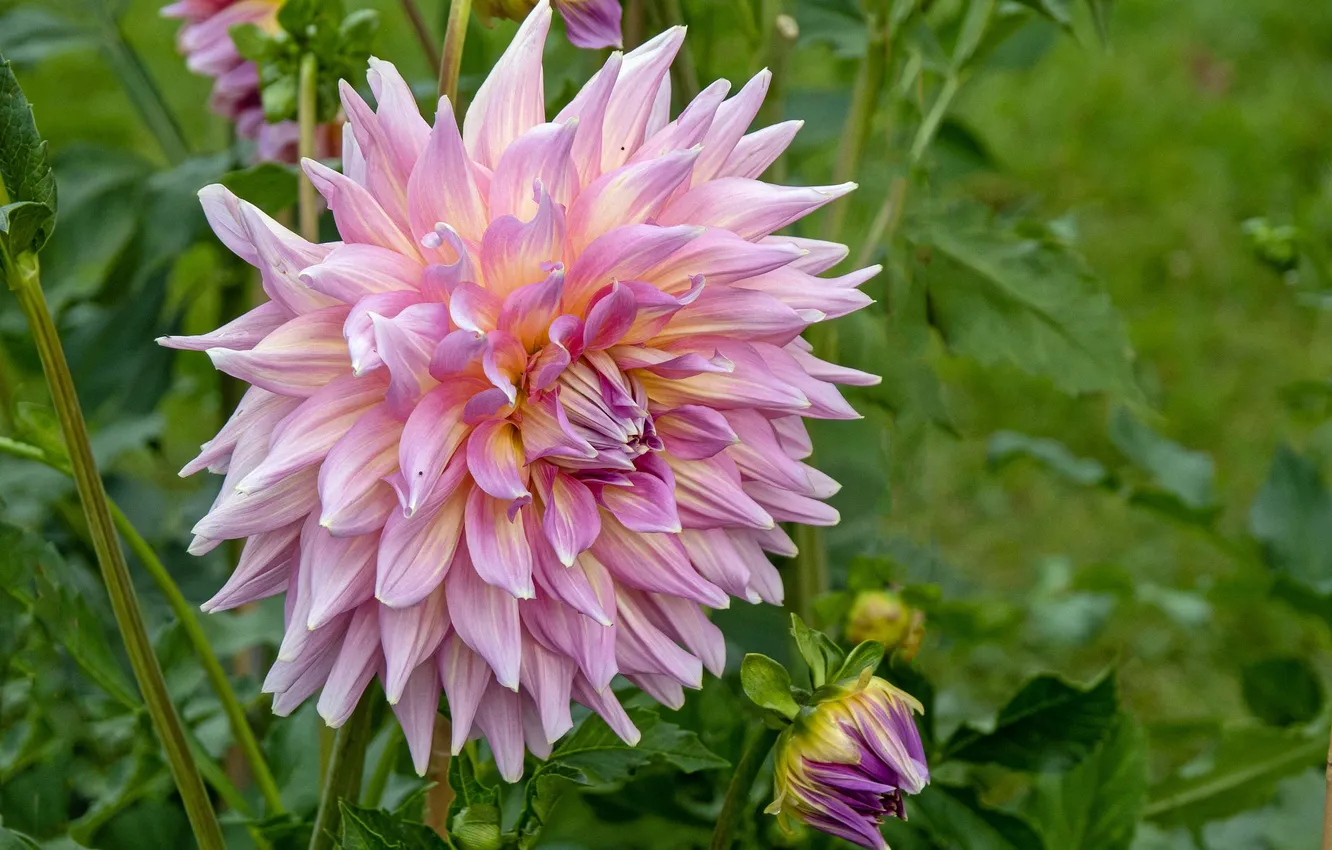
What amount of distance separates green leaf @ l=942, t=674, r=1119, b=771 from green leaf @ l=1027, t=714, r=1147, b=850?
8 cm

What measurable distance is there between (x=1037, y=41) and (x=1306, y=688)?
2.01 ft

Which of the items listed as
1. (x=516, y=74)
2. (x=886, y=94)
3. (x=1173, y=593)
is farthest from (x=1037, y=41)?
(x=516, y=74)

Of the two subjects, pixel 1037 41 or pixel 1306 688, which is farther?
pixel 1037 41

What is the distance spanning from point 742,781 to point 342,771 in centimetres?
18

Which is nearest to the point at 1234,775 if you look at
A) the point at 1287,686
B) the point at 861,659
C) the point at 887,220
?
the point at 1287,686

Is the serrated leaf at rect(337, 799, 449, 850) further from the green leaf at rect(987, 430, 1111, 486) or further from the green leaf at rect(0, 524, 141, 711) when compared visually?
the green leaf at rect(987, 430, 1111, 486)

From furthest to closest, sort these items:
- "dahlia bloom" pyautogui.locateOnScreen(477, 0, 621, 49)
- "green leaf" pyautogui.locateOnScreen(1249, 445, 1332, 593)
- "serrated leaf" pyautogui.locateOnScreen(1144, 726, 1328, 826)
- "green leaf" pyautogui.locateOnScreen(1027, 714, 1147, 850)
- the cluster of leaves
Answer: "green leaf" pyautogui.locateOnScreen(1249, 445, 1332, 593)
"serrated leaf" pyautogui.locateOnScreen(1144, 726, 1328, 826)
"green leaf" pyautogui.locateOnScreen(1027, 714, 1147, 850)
the cluster of leaves
"dahlia bloom" pyautogui.locateOnScreen(477, 0, 621, 49)

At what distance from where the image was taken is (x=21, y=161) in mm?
538

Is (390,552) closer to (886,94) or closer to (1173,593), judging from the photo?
(886,94)

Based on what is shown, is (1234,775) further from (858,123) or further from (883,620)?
(858,123)

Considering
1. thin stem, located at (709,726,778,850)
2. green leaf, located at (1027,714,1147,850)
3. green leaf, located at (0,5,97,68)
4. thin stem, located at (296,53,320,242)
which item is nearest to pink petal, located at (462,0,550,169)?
thin stem, located at (296,53,320,242)

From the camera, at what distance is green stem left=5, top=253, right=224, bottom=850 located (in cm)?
55

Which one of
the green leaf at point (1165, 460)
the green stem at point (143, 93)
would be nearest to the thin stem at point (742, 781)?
the green leaf at point (1165, 460)

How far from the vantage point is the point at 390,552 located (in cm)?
49
